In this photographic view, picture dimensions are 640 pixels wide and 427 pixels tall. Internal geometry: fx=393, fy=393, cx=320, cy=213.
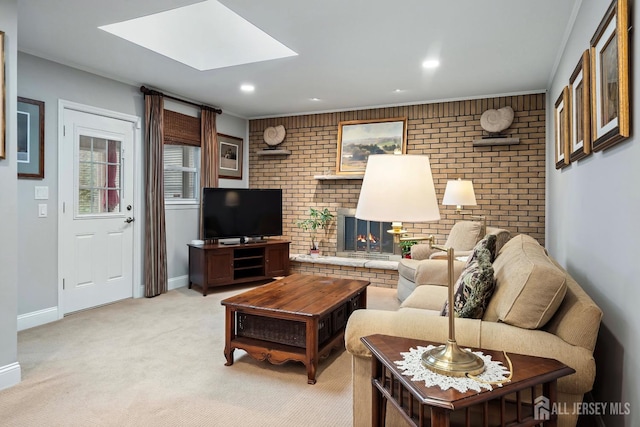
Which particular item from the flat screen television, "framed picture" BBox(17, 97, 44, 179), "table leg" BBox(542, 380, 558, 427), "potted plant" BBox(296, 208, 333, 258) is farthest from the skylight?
"table leg" BBox(542, 380, 558, 427)

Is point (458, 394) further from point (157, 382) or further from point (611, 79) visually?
point (157, 382)

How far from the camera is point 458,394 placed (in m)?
1.16

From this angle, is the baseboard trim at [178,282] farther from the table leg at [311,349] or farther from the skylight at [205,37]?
the table leg at [311,349]

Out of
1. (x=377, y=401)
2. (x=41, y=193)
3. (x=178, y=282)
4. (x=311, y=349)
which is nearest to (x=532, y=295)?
(x=377, y=401)

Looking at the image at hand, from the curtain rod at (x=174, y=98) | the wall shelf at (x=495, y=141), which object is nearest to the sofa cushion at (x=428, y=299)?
the wall shelf at (x=495, y=141)

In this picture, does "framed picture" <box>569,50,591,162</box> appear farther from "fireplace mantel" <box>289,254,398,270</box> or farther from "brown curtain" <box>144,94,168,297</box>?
"brown curtain" <box>144,94,168,297</box>

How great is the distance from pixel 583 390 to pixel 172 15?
12.7 feet

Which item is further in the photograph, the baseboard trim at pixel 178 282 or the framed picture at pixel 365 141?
the framed picture at pixel 365 141

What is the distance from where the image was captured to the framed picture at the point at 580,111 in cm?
209

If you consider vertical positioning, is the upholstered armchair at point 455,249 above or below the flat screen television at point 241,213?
below

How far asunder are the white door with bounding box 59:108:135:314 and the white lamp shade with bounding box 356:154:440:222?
346 cm

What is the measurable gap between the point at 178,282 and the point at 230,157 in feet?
6.60

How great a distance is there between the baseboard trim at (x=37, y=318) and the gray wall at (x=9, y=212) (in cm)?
120

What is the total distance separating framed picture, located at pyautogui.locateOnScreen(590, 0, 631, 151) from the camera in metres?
1.44
